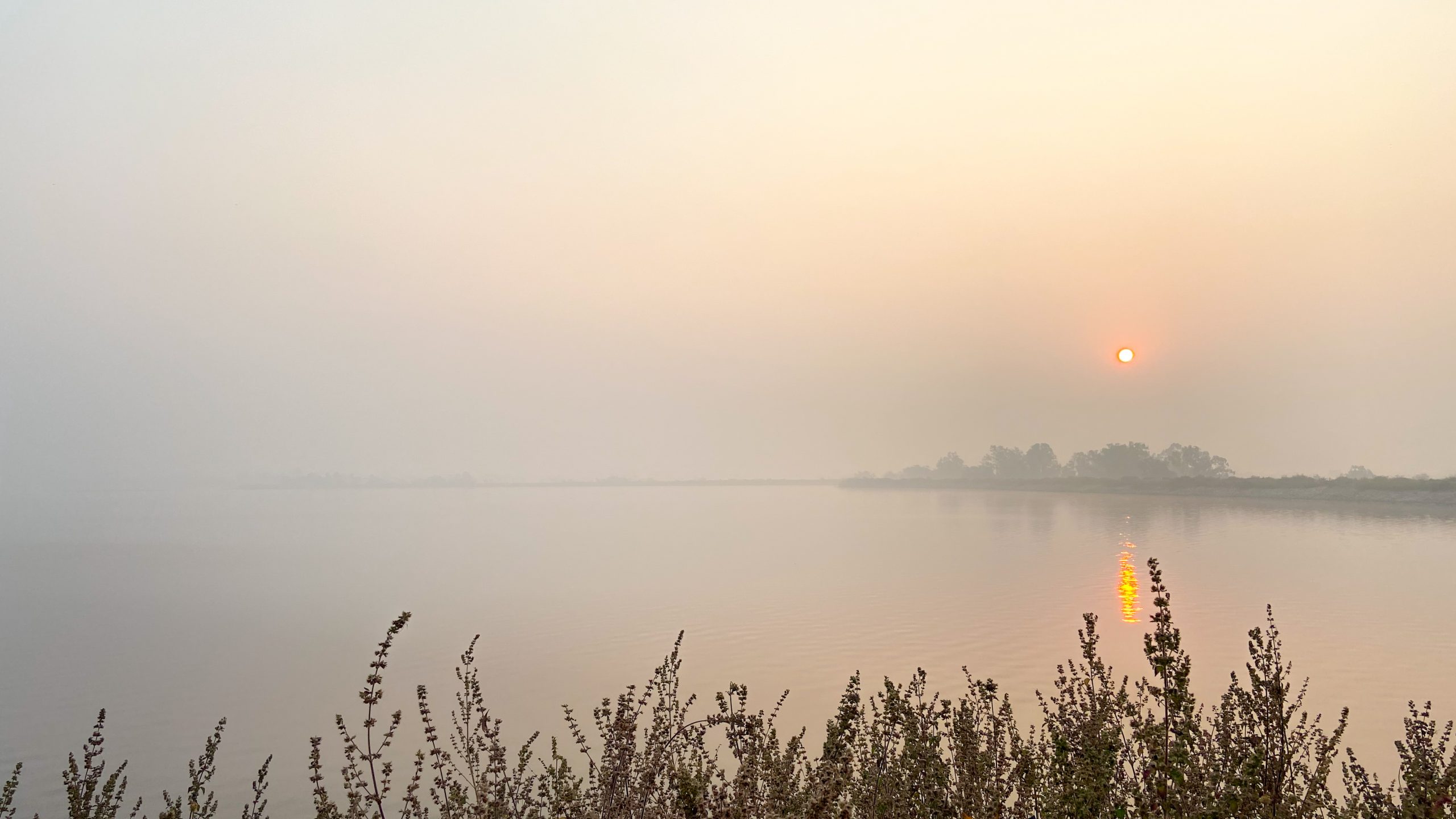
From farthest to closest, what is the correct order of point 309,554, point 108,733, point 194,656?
point 309,554 → point 194,656 → point 108,733

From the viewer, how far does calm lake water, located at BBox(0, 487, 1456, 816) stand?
31.7ft

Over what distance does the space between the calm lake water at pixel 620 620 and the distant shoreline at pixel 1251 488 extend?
23087 mm

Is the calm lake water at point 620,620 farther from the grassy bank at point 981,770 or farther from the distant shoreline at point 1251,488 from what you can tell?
the distant shoreline at point 1251,488

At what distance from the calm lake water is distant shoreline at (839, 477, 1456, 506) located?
2309 centimetres

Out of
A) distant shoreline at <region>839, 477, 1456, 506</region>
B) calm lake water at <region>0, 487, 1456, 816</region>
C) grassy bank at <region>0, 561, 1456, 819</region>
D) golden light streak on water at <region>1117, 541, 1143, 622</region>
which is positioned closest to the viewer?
grassy bank at <region>0, 561, 1456, 819</region>

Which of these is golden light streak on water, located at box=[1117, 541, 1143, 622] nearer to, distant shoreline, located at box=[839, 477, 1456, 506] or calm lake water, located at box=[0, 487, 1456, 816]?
calm lake water, located at box=[0, 487, 1456, 816]

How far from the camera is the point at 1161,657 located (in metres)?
2.98

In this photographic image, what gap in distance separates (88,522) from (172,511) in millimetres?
17405

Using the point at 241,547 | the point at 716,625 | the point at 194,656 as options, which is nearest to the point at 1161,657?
the point at 716,625

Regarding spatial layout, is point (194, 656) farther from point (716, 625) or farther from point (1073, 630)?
point (1073, 630)

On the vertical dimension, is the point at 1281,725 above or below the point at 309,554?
above

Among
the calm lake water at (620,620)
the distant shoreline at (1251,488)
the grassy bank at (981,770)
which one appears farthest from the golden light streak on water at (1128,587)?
the distant shoreline at (1251,488)

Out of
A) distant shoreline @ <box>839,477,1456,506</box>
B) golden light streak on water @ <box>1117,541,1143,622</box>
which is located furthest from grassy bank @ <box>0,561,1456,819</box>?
distant shoreline @ <box>839,477,1456,506</box>

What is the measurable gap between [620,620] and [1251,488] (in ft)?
245
